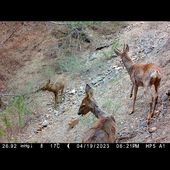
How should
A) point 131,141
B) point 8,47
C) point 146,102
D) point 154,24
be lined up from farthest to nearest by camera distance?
point 8,47, point 154,24, point 146,102, point 131,141

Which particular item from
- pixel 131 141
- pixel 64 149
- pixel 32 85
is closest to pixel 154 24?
pixel 32 85

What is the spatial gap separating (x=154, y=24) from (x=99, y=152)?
10.1ft

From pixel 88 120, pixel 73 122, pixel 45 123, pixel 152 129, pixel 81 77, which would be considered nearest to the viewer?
pixel 152 129

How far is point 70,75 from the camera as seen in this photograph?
7172 mm

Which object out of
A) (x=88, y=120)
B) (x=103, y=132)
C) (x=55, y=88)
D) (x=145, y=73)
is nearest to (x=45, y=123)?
(x=55, y=88)

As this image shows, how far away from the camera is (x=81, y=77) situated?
23.1 feet

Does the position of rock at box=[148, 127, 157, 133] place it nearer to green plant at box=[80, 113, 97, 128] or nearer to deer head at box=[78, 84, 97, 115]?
deer head at box=[78, 84, 97, 115]

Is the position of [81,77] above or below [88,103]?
above

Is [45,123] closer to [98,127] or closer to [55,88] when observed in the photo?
[55,88]

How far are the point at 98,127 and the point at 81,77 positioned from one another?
200 centimetres

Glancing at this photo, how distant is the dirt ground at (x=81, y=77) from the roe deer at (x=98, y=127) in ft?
0.93

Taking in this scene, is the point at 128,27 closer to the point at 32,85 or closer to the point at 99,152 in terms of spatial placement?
the point at 32,85

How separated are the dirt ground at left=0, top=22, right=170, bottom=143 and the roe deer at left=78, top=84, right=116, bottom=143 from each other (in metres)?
0.28

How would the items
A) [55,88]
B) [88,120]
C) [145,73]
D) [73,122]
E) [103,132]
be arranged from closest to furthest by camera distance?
[103,132] → [145,73] → [88,120] → [73,122] → [55,88]
